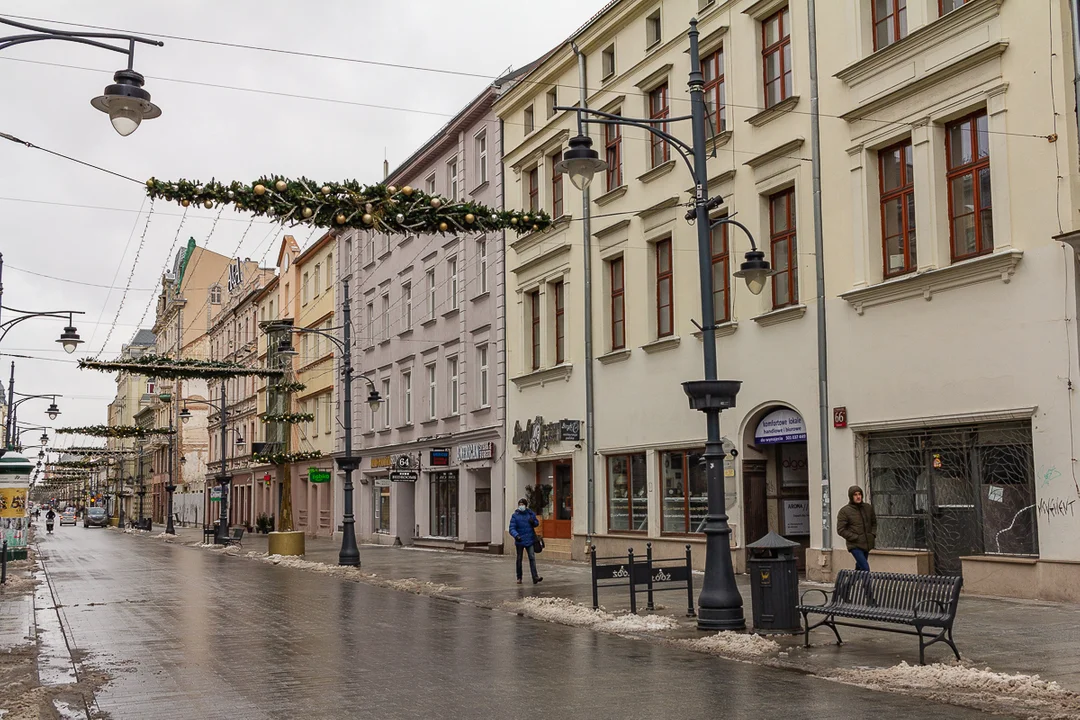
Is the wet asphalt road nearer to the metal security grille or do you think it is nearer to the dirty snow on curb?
the dirty snow on curb

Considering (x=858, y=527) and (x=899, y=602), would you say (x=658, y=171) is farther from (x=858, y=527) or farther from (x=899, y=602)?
(x=899, y=602)

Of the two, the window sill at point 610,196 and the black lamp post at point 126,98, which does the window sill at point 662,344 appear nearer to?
the window sill at point 610,196

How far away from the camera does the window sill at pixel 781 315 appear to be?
68.3 feet

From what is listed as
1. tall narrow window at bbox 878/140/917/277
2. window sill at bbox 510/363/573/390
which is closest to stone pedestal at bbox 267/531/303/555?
window sill at bbox 510/363/573/390

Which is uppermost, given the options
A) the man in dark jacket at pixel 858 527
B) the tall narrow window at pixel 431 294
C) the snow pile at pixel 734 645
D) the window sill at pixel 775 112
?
the window sill at pixel 775 112

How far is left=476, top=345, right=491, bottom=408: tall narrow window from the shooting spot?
34.7 metres

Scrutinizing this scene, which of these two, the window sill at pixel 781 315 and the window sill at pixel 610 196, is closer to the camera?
the window sill at pixel 781 315

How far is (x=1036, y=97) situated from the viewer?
1628 cm

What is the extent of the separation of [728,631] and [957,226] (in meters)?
8.09

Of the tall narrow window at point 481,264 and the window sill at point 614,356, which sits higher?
the tall narrow window at point 481,264

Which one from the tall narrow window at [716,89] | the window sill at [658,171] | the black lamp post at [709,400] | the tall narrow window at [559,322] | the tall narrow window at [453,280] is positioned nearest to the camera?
the black lamp post at [709,400]

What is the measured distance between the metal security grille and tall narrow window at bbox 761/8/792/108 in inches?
272

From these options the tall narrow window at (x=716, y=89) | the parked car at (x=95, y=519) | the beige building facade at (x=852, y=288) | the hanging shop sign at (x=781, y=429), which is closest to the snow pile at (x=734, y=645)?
the beige building facade at (x=852, y=288)

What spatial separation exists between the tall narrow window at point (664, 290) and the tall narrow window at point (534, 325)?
635 centimetres
